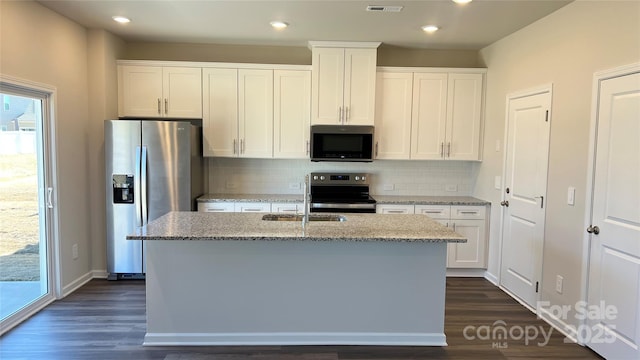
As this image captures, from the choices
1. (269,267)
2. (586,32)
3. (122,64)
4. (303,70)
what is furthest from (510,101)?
(122,64)

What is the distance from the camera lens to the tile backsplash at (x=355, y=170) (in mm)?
4875

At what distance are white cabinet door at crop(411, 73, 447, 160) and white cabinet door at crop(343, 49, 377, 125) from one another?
1.73 feet

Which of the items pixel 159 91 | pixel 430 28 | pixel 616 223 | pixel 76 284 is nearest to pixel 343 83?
pixel 430 28

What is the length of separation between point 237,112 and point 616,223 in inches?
144

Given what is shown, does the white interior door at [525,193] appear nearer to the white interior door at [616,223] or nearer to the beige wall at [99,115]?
the white interior door at [616,223]

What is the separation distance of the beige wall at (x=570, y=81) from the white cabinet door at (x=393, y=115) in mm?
1196

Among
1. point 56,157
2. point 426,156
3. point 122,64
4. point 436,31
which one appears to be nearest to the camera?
point 56,157

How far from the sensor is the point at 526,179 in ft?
12.0

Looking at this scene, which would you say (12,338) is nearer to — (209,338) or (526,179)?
(209,338)

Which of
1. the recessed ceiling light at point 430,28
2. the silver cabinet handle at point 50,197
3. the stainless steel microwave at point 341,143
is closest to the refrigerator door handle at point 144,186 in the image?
the silver cabinet handle at point 50,197

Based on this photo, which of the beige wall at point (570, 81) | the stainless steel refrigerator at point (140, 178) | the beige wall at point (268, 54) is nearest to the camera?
the beige wall at point (570, 81)

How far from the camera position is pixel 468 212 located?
441cm

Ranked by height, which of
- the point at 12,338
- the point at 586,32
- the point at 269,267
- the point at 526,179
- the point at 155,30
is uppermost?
the point at 155,30

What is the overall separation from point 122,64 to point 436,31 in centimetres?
341
